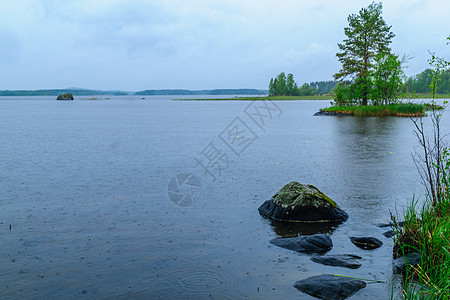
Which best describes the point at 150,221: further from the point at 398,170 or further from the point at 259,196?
the point at 398,170

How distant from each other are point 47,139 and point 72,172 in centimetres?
1711

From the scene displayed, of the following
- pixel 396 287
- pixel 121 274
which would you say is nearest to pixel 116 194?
pixel 121 274

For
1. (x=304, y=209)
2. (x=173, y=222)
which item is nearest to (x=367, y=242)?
(x=304, y=209)

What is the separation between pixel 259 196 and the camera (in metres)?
16.0

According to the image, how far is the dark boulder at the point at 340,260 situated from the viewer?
9719mm

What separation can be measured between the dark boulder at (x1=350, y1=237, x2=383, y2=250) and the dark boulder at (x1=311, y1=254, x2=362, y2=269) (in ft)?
2.64

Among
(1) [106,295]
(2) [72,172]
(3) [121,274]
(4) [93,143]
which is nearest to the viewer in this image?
(1) [106,295]

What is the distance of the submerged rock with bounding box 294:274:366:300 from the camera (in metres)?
8.31

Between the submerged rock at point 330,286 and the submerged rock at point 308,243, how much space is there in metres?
1.75

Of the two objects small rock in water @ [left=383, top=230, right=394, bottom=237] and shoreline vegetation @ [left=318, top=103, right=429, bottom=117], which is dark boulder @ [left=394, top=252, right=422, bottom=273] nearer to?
small rock in water @ [left=383, top=230, right=394, bottom=237]

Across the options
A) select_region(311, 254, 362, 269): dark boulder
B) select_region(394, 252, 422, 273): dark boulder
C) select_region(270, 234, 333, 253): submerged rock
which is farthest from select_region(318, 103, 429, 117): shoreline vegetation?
select_region(311, 254, 362, 269): dark boulder

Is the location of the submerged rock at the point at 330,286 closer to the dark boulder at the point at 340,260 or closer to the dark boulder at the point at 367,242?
the dark boulder at the point at 340,260

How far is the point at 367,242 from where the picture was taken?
1100 centimetres

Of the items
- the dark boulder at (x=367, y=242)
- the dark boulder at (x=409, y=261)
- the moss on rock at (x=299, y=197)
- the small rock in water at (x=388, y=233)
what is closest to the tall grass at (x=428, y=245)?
the dark boulder at (x=409, y=261)
